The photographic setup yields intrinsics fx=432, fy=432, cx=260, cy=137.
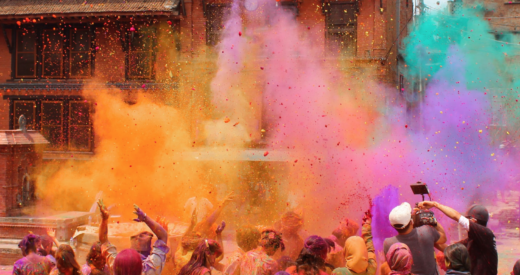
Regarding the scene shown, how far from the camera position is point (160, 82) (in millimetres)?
13516

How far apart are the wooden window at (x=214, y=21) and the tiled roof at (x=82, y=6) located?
1036 mm

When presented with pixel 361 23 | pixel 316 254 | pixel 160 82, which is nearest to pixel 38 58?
pixel 160 82

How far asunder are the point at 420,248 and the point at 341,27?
9.76 m

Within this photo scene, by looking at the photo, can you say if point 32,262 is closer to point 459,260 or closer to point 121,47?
point 459,260

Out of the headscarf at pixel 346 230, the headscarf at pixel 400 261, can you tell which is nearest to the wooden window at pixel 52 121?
the headscarf at pixel 346 230

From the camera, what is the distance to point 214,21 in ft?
43.1

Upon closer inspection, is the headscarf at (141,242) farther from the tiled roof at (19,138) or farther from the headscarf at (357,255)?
the tiled roof at (19,138)

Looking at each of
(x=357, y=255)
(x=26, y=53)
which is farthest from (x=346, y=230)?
(x=26, y=53)

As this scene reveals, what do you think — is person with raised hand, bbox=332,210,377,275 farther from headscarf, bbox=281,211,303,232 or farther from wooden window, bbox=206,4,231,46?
wooden window, bbox=206,4,231,46

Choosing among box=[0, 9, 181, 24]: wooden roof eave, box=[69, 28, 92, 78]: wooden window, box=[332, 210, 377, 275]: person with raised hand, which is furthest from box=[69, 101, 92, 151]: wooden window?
box=[332, 210, 377, 275]: person with raised hand

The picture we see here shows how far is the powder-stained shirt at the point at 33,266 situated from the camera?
13.6 ft

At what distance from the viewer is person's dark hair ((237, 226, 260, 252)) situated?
465 cm

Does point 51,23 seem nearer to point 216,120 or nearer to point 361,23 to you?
point 216,120

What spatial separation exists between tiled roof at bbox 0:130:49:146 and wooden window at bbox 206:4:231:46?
5853mm
